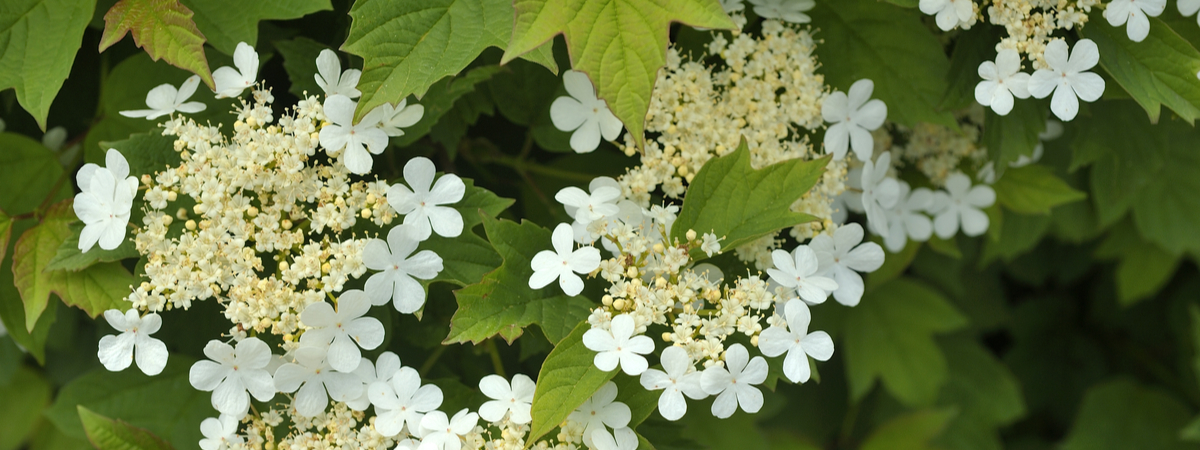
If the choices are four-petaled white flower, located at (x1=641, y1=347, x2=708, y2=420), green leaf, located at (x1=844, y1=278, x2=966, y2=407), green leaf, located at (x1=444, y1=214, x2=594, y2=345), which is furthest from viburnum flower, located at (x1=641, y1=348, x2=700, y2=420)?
green leaf, located at (x1=844, y1=278, x2=966, y2=407)

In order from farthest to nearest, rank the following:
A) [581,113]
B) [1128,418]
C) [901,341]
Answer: [1128,418] < [901,341] < [581,113]

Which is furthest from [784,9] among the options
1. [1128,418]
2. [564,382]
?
[1128,418]

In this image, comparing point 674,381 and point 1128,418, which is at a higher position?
point 674,381

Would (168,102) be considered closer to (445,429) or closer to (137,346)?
(137,346)

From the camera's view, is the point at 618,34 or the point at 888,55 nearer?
the point at 618,34

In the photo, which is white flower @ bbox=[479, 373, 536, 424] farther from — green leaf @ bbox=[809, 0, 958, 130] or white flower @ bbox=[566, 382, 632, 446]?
green leaf @ bbox=[809, 0, 958, 130]

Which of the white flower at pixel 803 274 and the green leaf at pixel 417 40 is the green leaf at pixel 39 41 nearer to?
the green leaf at pixel 417 40

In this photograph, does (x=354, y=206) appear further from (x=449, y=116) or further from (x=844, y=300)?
(x=844, y=300)
